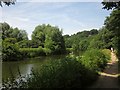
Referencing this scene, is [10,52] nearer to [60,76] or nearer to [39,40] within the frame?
[39,40]

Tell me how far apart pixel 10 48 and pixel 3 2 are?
142 feet

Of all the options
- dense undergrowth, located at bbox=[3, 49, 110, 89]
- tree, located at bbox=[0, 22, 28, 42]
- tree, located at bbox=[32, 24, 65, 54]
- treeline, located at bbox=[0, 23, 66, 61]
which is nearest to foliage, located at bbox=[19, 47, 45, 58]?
treeline, located at bbox=[0, 23, 66, 61]

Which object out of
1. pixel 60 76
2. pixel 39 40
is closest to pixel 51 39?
pixel 39 40

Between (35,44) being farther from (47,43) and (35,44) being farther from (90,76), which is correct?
(90,76)

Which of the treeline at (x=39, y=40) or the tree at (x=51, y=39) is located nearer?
the treeline at (x=39, y=40)

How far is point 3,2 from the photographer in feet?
32.2

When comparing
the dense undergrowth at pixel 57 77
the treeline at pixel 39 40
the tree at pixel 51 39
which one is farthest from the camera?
the tree at pixel 51 39

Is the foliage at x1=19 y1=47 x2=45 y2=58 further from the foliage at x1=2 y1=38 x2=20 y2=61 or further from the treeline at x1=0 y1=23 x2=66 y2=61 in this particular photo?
the foliage at x1=2 y1=38 x2=20 y2=61

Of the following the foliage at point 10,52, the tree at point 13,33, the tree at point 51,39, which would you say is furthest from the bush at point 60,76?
the tree at point 51,39

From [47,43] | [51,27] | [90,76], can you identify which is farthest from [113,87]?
[51,27]

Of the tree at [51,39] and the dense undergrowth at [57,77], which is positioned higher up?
the tree at [51,39]

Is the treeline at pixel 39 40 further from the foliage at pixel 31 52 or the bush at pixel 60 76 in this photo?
the bush at pixel 60 76

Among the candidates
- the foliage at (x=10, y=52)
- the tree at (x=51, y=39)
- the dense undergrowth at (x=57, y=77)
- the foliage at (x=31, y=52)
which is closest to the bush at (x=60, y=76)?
the dense undergrowth at (x=57, y=77)

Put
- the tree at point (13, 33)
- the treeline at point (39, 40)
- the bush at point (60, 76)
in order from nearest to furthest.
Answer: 1. the bush at point (60, 76)
2. the treeline at point (39, 40)
3. the tree at point (13, 33)
